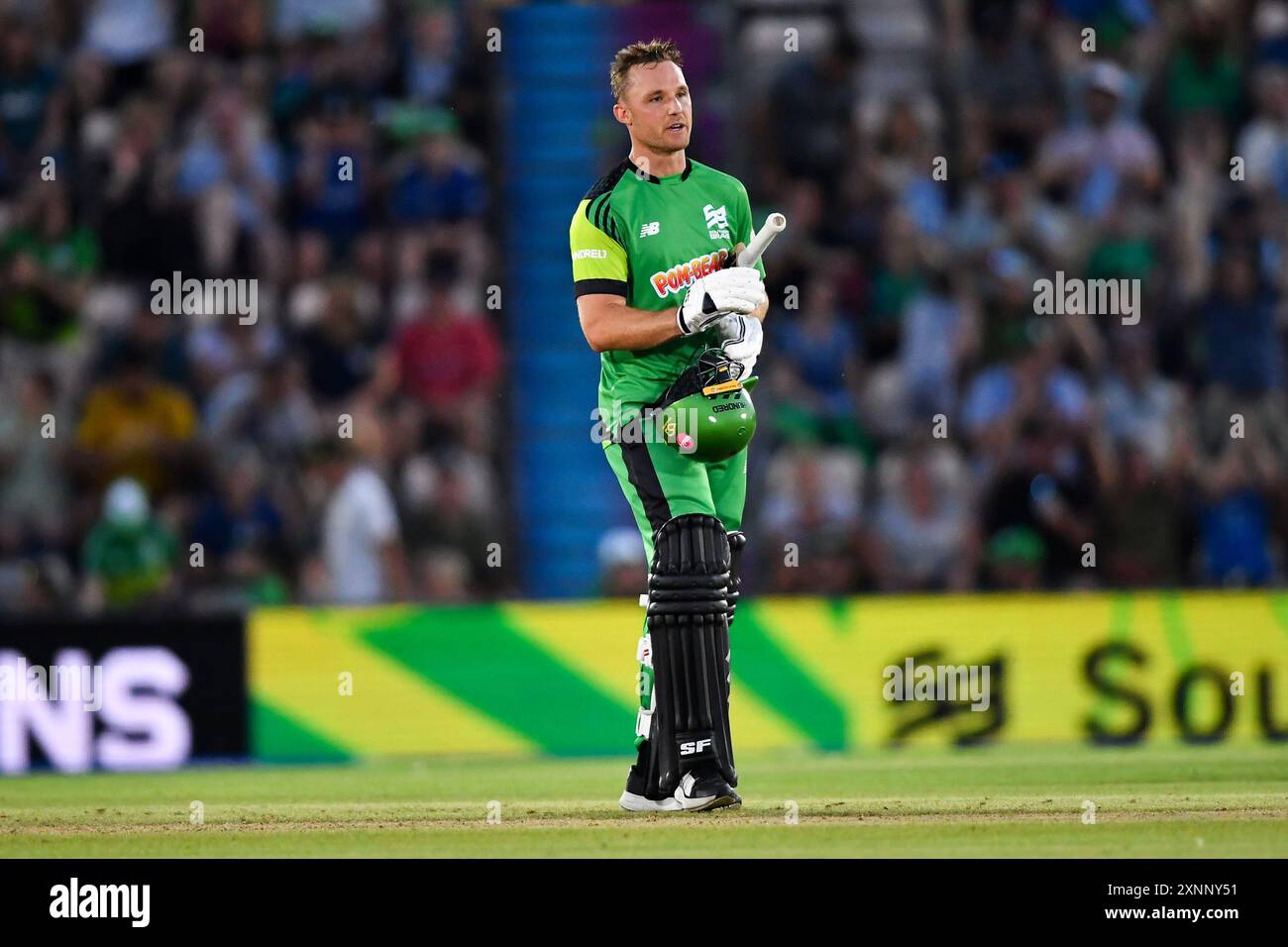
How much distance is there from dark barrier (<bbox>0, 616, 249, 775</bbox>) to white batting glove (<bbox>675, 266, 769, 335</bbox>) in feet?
Result: 17.0

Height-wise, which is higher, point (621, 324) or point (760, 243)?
point (760, 243)

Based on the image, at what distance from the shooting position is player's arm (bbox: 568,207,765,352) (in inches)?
300

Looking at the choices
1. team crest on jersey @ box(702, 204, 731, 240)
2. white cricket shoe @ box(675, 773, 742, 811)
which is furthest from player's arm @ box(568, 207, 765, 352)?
white cricket shoe @ box(675, 773, 742, 811)

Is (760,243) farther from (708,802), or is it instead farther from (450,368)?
(450,368)

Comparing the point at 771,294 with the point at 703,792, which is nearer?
the point at 703,792

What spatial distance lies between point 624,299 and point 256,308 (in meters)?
7.47

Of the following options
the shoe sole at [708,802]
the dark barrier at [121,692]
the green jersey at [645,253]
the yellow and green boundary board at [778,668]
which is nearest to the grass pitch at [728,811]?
the shoe sole at [708,802]

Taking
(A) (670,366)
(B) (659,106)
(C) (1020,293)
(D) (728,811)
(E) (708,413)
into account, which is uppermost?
(B) (659,106)

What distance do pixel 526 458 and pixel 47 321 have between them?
11.2 ft

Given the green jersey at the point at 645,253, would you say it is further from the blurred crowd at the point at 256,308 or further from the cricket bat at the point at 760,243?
the blurred crowd at the point at 256,308

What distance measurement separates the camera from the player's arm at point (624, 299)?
7.62 m

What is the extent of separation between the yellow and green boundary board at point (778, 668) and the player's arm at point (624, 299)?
4303 mm

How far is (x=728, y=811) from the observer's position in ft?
26.0

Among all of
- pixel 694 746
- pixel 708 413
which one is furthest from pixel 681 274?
pixel 694 746
